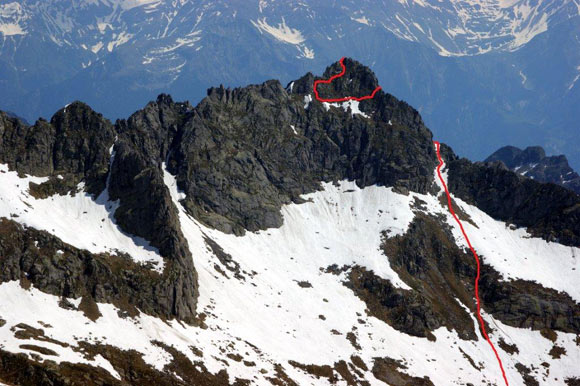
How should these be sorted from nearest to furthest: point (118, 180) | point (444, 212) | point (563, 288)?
1. point (118, 180)
2. point (563, 288)
3. point (444, 212)

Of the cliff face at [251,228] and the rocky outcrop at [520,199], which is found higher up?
the rocky outcrop at [520,199]

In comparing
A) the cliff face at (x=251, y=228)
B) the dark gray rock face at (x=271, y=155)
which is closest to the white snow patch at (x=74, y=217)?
the cliff face at (x=251, y=228)

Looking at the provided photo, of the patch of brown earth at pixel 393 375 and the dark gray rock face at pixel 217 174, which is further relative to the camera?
the patch of brown earth at pixel 393 375

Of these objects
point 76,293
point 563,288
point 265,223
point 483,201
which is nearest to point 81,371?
point 76,293

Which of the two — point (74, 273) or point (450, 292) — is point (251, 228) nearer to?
point (450, 292)

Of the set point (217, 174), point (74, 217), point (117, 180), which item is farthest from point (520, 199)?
point (74, 217)

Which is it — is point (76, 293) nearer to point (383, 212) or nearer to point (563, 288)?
point (383, 212)

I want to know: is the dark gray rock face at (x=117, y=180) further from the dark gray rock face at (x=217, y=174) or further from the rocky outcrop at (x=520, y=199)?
the rocky outcrop at (x=520, y=199)
